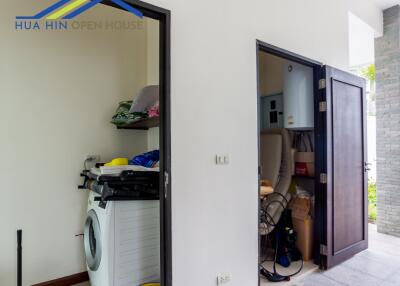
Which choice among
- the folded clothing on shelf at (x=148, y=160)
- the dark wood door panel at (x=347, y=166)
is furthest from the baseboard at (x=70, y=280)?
the dark wood door panel at (x=347, y=166)

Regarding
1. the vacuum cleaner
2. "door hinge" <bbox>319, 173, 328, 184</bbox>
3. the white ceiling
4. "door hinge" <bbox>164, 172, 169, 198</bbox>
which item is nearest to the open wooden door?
"door hinge" <bbox>319, 173, 328, 184</bbox>

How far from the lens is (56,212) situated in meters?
2.70

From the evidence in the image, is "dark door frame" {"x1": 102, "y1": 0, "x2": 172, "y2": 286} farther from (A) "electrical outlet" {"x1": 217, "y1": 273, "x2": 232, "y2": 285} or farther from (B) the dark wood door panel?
(B) the dark wood door panel

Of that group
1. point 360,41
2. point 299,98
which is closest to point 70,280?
point 299,98

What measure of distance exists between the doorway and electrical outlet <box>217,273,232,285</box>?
0.66 meters

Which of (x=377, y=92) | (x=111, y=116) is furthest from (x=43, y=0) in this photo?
(x=377, y=92)

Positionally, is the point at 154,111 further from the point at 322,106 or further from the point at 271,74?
the point at 271,74

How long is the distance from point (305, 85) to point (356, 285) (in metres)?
2.14

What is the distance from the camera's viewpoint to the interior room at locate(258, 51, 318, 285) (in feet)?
9.93

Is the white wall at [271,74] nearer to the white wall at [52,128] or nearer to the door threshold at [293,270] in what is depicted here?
the white wall at [52,128]

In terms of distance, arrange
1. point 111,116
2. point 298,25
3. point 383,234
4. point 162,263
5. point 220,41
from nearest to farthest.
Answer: point 162,263 < point 220,41 < point 298,25 < point 111,116 < point 383,234

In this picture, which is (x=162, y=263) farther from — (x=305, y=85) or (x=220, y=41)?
(x=305, y=85)

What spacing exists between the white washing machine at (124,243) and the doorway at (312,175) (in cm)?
115

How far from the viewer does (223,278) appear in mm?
2129
